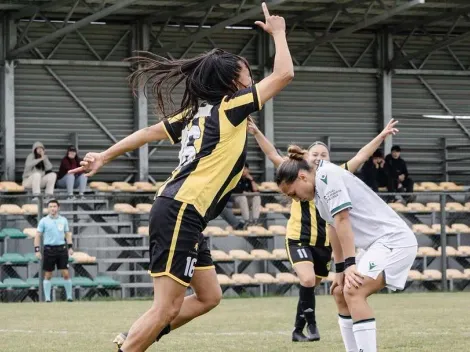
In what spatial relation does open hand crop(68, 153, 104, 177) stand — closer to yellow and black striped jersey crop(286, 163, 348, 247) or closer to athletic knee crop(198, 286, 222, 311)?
athletic knee crop(198, 286, 222, 311)

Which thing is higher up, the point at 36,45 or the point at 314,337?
the point at 36,45

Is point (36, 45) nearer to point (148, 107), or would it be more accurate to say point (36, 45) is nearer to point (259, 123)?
point (148, 107)

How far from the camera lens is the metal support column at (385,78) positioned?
3180cm

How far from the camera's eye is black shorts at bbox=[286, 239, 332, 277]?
39.4ft

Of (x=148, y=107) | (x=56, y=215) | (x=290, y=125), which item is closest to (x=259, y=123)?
(x=290, y=125)

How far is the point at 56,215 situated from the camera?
Answer: 2208cm

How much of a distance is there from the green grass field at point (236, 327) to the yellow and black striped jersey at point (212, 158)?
3444 millimetres

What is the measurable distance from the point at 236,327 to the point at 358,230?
5.98 meters

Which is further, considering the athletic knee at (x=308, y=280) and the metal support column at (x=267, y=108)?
the metal support column at (x=267, y=108)

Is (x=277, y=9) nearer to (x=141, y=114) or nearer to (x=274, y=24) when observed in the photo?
(x=141, y=114)

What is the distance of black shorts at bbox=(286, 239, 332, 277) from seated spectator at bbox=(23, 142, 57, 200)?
14.0 m

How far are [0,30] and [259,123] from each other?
23.7 ft

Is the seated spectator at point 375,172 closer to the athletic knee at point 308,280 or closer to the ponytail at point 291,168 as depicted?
the athletic knee at point 308,280

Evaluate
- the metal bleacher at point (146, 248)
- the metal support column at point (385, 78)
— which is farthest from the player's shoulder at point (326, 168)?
the metal support column at point (385, 78)
